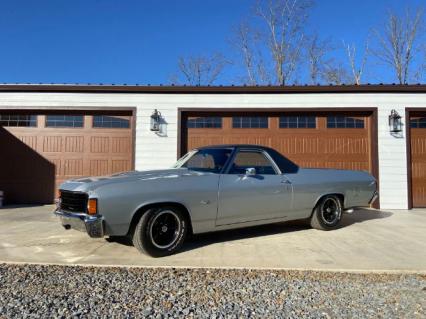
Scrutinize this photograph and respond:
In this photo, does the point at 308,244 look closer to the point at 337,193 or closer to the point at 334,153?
the point at 337,193

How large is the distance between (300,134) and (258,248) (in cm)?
578

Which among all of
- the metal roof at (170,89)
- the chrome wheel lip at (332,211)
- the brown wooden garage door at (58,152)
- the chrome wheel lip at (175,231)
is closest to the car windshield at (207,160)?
the chrome wheel lip at (175,231)

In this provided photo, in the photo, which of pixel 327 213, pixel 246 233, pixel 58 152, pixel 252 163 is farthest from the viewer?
pixel 58 152

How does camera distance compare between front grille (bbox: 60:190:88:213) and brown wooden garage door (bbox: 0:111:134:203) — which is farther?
brown wooden garage door (bbox: 0:111:134:203)

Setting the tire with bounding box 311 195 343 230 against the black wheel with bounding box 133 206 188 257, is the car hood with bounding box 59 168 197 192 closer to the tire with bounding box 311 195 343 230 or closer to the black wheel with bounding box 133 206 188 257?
the black wheel with bounding box 133 206 188 257

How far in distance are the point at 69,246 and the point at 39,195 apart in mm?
5833

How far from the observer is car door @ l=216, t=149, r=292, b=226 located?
17.0 feet

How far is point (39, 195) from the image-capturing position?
10.3 m

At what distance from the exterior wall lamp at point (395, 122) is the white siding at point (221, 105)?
0.11m

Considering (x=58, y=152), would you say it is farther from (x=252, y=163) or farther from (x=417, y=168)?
(x=417, y=168)

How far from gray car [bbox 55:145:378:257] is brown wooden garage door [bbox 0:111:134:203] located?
4.98 metres

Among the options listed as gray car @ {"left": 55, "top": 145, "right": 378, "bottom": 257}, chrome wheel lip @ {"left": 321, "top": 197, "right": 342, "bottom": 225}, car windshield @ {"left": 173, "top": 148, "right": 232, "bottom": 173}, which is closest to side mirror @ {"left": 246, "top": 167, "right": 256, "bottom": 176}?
gray car @ {"left": 55, "top": 145, "right": 378, "bottom": 257}

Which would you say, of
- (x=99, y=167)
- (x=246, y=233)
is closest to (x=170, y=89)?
(x=99, y=167)

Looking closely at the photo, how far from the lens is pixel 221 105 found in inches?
401
